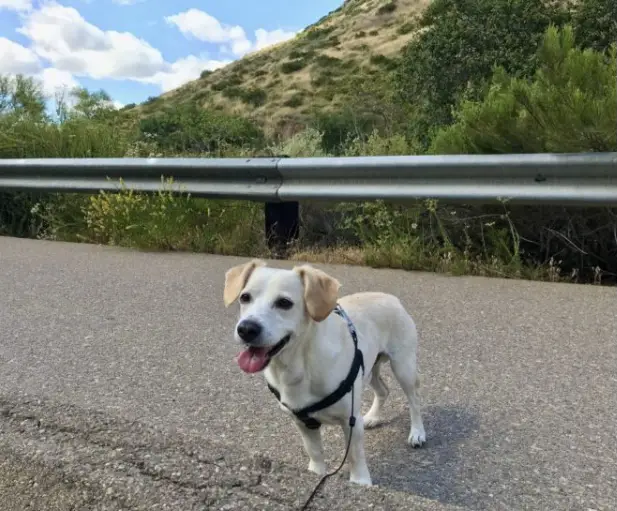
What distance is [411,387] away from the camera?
3.08 m

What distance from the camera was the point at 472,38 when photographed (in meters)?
15.8

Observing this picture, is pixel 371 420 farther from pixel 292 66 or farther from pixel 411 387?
pixel 292 66

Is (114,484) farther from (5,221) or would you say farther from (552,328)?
(5,221)

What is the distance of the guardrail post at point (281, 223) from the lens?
6613 millimetres

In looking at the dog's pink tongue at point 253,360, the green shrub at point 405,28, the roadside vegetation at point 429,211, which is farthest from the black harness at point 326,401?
the green shrub at point 405,28

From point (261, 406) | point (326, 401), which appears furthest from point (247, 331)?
point (261, 406)

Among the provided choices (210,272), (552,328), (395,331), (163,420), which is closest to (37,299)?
(210,272)

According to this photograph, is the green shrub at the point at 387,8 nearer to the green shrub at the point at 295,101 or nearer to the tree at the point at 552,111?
the green shrub at the point at 295,101

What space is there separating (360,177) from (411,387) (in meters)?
3.18

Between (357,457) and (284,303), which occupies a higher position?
(284,303)

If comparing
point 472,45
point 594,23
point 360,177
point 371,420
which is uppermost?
point 594,23

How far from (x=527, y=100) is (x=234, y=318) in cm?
298

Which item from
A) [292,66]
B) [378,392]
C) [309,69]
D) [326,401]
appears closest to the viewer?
[326,401]

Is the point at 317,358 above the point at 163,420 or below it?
above
